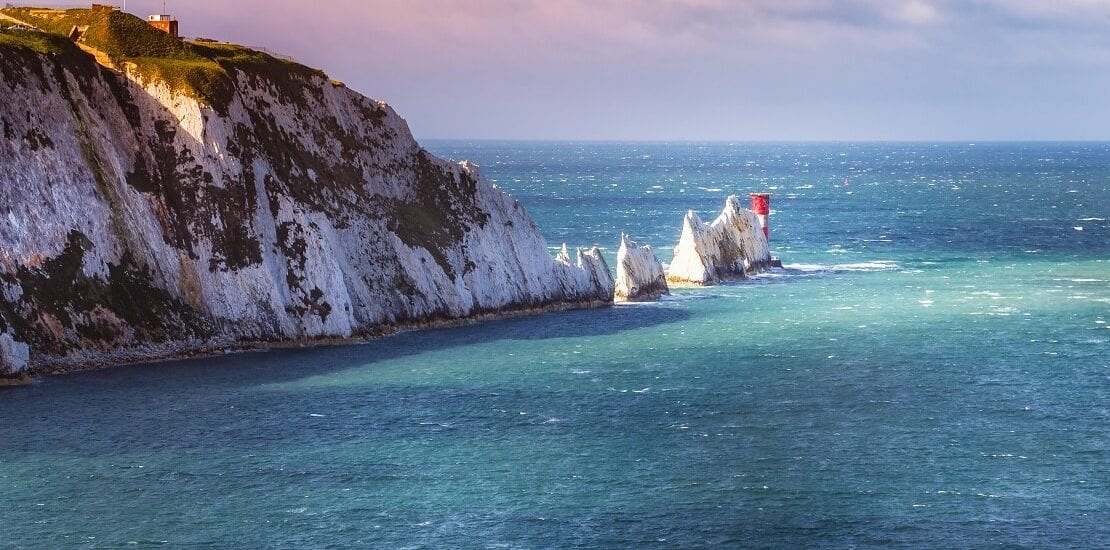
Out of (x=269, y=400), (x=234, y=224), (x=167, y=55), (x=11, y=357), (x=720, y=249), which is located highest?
(x=167, y=55)

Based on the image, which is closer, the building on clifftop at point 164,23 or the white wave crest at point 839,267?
the building on clifftop at point 164,23

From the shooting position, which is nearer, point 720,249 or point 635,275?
point 635,275

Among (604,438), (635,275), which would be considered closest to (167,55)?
(635,275)

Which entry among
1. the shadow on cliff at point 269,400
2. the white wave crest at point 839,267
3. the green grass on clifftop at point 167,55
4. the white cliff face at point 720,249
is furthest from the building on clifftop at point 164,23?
the white wave crest at point 839,267

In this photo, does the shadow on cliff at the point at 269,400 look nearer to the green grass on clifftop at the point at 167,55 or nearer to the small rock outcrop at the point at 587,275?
the small rock outcrop at the point at 587,275

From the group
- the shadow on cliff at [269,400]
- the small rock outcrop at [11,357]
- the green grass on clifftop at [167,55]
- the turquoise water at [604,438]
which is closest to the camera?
the turquoise water at [604,438]

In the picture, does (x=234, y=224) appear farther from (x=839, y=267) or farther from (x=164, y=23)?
(x=839, y=267)

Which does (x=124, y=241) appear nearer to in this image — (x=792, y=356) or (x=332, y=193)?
(x=332, y=193)
